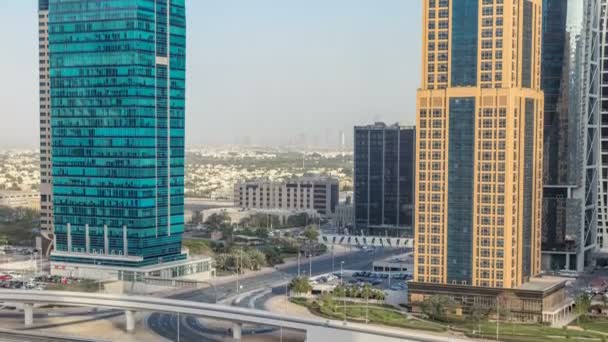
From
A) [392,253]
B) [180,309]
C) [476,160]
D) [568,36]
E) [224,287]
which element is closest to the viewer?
[180,309]

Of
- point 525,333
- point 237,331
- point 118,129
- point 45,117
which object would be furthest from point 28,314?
point 525,333

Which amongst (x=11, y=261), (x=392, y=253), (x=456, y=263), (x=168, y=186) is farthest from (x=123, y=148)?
(x=392, y=253)

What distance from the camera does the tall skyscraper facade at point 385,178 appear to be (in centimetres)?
9269

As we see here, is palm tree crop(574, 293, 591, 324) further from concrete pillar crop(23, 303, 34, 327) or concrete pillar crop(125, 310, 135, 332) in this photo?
concrete pillar crop(23, 303, 34, 327)

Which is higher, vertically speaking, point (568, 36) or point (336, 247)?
point (568, 36)

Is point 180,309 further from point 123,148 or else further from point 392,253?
point 392,253

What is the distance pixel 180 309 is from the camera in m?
49.3

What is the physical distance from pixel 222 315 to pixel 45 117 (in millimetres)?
32503

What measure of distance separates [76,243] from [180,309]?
19224mm

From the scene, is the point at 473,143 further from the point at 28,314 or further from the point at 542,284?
the point at 28,314

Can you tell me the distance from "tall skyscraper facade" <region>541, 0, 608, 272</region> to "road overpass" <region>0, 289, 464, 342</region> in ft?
101

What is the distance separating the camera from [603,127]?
7738 centimetres

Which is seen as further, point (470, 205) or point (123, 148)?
point (123, 148)

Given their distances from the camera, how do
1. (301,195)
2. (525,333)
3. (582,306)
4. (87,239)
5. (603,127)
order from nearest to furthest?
(525,333) → (582,306) → (87,239) → (603,127) → (301,195)
